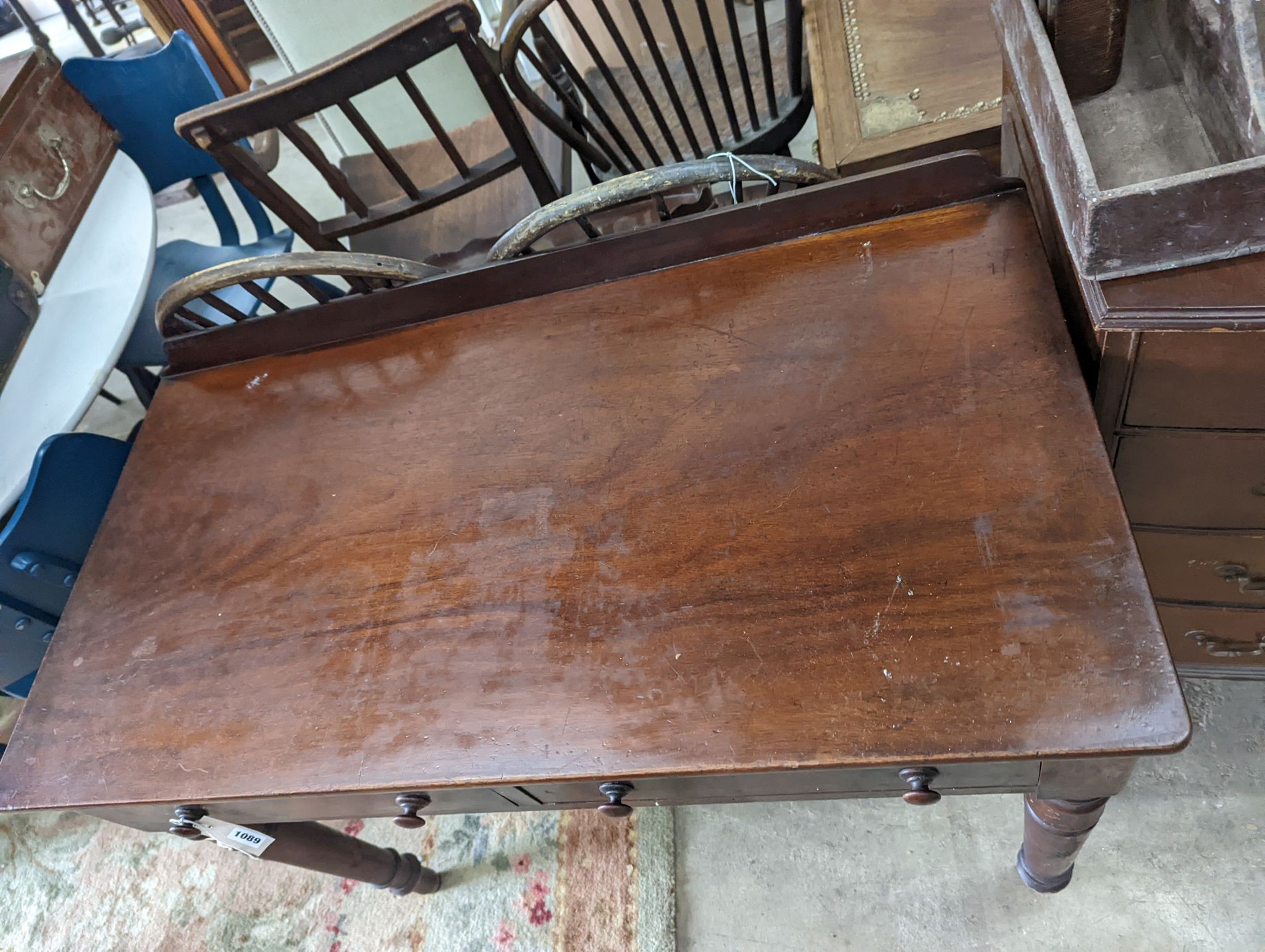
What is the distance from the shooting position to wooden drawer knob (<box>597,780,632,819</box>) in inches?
31.1

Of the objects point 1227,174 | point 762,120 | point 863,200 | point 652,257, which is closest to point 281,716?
point 652,257

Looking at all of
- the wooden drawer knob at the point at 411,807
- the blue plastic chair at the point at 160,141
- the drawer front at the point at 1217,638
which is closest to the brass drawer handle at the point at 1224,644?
the drawer front at the point at 1217,638

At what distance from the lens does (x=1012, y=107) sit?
1.01 meters

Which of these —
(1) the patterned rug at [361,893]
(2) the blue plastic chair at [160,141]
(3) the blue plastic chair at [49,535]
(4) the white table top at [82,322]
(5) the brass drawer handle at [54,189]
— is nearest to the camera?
(3) the blue plastic chair at [49,535]

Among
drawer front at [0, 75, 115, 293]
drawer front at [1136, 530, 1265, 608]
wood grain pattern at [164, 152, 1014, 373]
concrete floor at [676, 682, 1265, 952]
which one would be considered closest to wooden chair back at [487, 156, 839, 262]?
wood grain pattern at [164, 152, 1014, 373]

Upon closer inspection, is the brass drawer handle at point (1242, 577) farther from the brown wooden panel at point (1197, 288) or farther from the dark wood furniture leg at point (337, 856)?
the dark wood furniture leg at point (337, 856)

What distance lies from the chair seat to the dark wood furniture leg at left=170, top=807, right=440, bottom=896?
3.78ft

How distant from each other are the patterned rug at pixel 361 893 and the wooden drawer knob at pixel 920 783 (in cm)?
76

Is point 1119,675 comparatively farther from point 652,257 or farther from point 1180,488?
point 652,257

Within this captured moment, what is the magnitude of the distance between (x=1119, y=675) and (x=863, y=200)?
22.9 inches

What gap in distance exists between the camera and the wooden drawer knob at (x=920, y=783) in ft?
2.46

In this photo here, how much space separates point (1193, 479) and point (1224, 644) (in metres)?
0.40

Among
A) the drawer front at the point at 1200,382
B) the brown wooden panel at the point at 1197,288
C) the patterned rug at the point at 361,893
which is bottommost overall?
Answer: the patterned rug at the point at 361,893

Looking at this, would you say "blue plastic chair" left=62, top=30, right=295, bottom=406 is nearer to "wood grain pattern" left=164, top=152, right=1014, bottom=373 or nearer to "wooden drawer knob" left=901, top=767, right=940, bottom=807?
"wood grain pattern" left=164, top=152, right=1014, bottom=373
